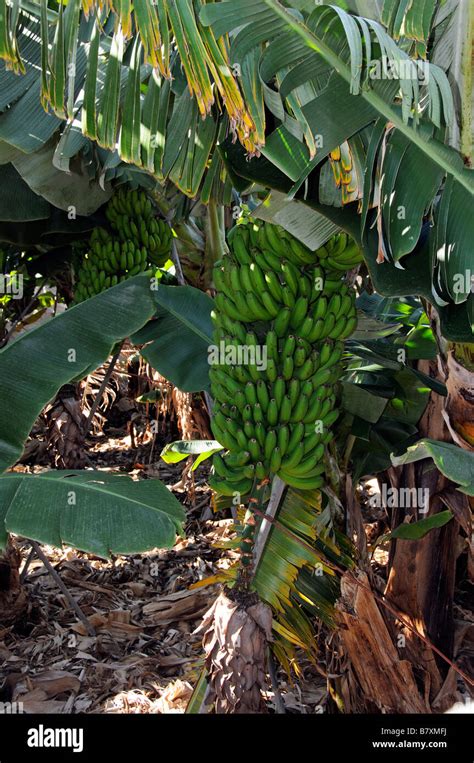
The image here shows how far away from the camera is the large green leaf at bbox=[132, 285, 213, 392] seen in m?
2.83

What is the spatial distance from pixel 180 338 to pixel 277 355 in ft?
2.48

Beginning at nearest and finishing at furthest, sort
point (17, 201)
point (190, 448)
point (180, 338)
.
A: point (190, 448), point (180, 338), point (17, 201)

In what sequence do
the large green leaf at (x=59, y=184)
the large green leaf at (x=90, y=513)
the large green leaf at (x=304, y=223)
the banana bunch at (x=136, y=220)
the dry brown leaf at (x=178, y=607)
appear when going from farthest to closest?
the dry brown leaf at (x=178, y=607)
the banana bunch at (x=136, y=220)
the large green leaf at (x=59, y=184)
the large green leaf at (x=304, y=223)
the large green leaf at (x=90, y=513)

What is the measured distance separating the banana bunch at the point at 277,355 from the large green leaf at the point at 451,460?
334 millimetres

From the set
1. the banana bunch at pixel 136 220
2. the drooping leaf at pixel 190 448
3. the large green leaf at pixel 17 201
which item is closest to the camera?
the drooping leaf at pixel 190 448

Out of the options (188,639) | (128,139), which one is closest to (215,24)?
(128,139)

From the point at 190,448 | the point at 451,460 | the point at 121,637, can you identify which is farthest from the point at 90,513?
the point at 121,637

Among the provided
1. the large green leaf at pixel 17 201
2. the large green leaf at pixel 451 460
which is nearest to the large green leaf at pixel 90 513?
the large green leaf at pixel 451 460

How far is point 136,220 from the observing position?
3.69 m

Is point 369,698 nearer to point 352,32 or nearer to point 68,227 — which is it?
point 352,32

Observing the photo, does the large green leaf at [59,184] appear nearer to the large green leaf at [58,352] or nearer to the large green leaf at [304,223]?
the large green leaf at [58,352]

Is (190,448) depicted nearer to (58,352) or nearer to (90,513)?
(58,352)

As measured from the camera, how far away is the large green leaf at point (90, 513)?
184 cm

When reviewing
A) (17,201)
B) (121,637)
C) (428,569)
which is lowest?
(121,637)
